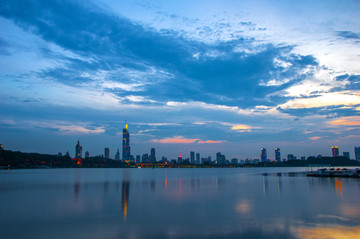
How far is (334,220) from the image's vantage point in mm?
23875

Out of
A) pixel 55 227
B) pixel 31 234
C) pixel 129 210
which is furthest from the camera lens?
pixel 129 210

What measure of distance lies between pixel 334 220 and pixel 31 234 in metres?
24.8

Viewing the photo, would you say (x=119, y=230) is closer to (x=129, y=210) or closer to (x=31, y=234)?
(x=31, y=234)

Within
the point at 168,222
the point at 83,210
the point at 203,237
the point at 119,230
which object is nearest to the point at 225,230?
the point at 203,237

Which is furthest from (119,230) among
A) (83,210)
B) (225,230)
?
(83,210)

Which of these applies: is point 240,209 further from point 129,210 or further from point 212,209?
point 129,210

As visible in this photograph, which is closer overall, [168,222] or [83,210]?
[168,222]

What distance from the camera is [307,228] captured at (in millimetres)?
21047

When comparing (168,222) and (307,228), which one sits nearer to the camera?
(307,228)

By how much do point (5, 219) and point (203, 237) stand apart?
1931 cm

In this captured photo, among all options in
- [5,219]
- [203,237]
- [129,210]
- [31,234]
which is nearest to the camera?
[203,237]

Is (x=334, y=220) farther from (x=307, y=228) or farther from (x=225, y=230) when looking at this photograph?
(x=225, y=230)

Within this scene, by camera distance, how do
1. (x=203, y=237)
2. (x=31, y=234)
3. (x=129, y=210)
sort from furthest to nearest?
(x=129, y=210) → (x=31, y=234) → (x=203, y=237)

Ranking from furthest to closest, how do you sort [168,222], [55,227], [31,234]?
[168,222]
[55,227]
[31,234]
